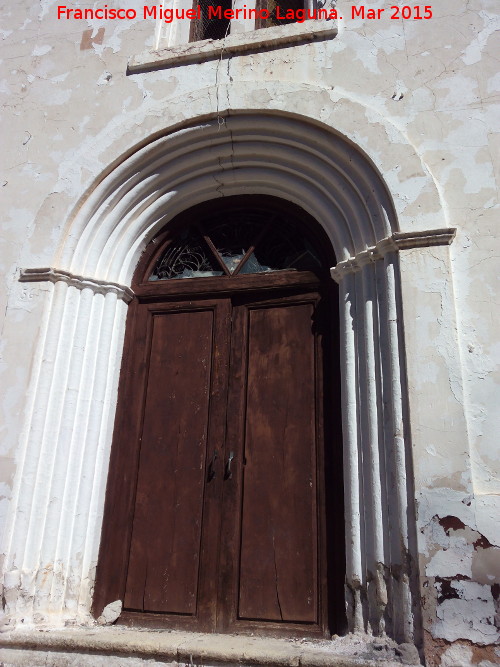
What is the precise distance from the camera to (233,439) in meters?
3.60

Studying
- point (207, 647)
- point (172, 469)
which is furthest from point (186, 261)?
point (207, 647)

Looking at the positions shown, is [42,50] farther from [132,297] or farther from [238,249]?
[238,249]

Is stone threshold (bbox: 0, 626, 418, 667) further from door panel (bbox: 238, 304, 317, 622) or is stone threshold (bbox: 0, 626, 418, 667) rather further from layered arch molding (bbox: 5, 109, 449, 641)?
door panel (bbox: 238, 304, 317, 622)

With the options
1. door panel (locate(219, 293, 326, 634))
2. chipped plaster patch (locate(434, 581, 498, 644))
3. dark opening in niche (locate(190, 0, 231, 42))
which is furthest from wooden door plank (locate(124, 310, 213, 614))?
dark opening in niche (locate(190, 0, 231, 42))

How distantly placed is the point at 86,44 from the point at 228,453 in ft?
11.0

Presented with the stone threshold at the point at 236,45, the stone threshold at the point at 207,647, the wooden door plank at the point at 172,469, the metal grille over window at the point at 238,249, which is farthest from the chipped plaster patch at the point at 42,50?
the stone threshold at the point at 207,647

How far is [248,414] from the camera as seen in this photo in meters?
3.65

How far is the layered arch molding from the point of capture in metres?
3.00

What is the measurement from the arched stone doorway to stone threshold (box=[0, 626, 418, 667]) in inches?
7.5

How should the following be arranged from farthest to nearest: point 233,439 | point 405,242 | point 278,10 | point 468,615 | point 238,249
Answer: point 278,10 → point 238,249 → point 233,439 → point 405,242 → point 468,615

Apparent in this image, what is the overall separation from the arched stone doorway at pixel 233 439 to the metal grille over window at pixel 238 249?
0.03ft

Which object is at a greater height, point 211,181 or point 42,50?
point 42,50

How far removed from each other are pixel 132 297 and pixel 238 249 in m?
0.82

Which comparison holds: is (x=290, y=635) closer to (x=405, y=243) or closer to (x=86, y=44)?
(x=405, y=243)
